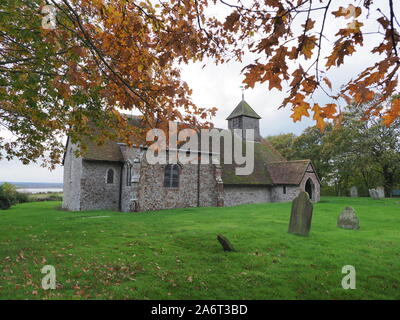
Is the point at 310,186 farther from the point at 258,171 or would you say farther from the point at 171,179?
the point at 171,179

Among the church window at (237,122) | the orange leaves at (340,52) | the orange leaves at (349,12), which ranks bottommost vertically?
the orange leaves at (340,52)

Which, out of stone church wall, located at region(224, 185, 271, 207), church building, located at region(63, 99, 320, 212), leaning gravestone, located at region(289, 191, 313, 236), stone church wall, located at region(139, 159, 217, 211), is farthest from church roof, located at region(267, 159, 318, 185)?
leaning gravestone, located at region(289, 191, 313, 236)

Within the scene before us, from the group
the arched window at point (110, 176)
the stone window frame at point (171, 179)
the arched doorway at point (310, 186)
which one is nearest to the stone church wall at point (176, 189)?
the stone window frame at point (171, 179)

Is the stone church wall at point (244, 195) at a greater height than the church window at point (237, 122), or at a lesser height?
lesser

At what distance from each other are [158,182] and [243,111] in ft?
56.6

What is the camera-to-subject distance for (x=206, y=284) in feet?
17.5

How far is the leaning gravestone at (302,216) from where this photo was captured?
32.3 ft

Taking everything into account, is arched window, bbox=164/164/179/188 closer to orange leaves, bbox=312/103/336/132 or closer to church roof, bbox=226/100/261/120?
church roof, bbox=226/100/261/120

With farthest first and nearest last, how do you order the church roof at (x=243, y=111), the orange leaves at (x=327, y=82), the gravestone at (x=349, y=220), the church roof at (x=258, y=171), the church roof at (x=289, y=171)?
the church roof at (x=243, y=111) → the church roof at (x=289, y=171) → the church roof at (x=258, y=171) → the gravestone at (x=349, y=220) → the orange leaves at (x=327, y=82)

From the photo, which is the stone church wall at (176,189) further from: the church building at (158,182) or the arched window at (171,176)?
the arched window at (171,176)

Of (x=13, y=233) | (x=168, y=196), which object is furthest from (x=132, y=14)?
(x=168, y=196)

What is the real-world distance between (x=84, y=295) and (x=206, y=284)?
2288mm

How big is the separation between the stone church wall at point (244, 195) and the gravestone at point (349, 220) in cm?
1280
